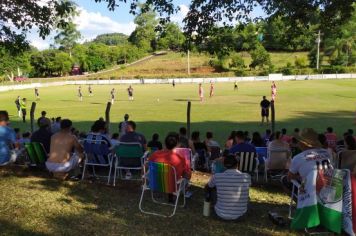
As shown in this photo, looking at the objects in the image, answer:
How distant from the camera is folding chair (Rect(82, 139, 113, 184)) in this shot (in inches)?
362

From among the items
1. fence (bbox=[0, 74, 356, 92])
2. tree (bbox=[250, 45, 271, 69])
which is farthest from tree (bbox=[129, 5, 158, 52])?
fence (bbox=[0, 74, 356, 92])

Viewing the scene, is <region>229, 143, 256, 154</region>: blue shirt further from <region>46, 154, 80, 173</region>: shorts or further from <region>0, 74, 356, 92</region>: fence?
<region>0, 74, 356, 92</region>: fence

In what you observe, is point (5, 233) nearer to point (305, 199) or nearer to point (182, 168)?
point (182, 168)

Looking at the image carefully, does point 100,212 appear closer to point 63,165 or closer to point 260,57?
point 63,165

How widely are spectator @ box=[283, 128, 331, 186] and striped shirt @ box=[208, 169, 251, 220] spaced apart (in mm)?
768

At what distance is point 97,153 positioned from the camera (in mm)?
9320

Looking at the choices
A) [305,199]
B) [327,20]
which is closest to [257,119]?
[327,20]

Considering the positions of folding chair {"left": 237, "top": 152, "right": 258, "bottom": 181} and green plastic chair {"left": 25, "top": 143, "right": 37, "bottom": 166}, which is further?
green plastic chair {"left": 25, "top": 143, "right": 37, "bottom": 166}

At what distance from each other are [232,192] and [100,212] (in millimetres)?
2222

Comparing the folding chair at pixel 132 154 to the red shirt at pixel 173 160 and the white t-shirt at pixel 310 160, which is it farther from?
the white t-shirt at pixel 310 160

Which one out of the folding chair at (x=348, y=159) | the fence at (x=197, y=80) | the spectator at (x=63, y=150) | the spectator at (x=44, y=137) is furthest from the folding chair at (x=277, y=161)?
the fence at (x=197, y=80)

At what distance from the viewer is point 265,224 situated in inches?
277

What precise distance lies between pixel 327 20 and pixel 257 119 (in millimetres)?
17009

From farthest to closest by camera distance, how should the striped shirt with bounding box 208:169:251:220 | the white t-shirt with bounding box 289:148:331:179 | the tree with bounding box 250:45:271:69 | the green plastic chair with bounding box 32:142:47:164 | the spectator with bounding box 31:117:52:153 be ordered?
1. the tree with bounding box 250:45:271:69
2. the spectator with bounding box 31:117:52:153
3. the green plastic chair with bounding box 32:142:47:164
4. the striped shirt with bounding box 208:169:251:220
5. the white t-shirt with bounding box 289:148:331:179
